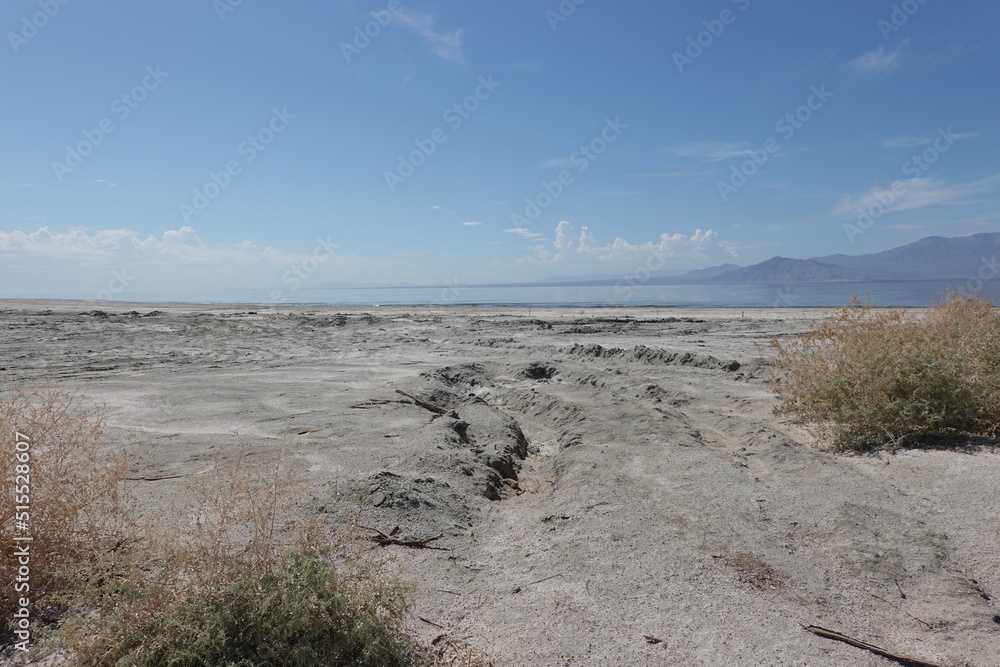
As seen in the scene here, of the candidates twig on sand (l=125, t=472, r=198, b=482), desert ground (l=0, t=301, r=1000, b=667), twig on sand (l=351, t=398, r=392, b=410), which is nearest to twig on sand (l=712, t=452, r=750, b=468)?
desert ground (l=0, t=301, r=1000, b=667)

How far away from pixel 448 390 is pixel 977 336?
6764 mm

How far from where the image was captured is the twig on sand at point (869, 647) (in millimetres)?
2721

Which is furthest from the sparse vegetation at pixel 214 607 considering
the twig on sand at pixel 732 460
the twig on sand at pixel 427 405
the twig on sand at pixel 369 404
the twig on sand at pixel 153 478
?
the twig on sand at pixel 427 405

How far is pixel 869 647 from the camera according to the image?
2.81m

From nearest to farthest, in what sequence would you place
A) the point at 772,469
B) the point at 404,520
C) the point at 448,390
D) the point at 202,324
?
the point at 404,520
the point at 772,469
the point at 448,390
the point at 202,324

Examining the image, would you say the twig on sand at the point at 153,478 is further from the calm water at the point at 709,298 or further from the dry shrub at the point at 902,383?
the calm water at the point at 709,298

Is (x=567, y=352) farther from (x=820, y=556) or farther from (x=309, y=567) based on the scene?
(x=309, y=567)

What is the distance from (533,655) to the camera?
9.06ft

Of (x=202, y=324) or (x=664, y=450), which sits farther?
(x=202, y=324)

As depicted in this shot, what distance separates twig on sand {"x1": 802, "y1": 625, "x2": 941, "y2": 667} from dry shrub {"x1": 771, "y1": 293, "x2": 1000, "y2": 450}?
3353 millimetres

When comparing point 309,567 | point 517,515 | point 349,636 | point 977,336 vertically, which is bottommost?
point 517,515

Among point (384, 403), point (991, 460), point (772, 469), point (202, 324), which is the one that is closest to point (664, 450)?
point (772, 469)

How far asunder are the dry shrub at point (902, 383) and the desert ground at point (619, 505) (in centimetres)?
32

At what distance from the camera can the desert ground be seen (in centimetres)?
299
